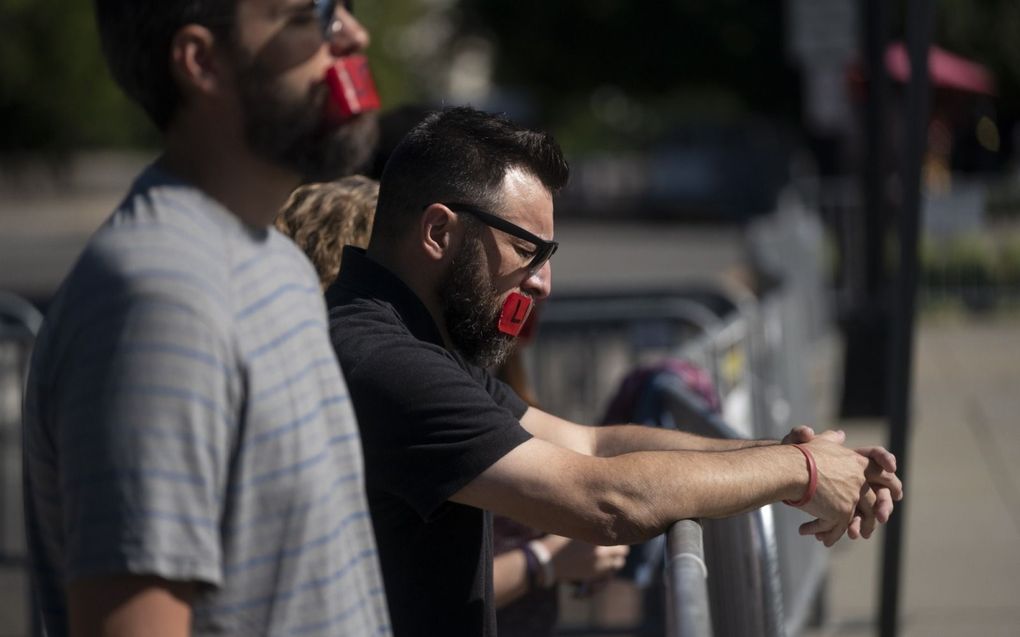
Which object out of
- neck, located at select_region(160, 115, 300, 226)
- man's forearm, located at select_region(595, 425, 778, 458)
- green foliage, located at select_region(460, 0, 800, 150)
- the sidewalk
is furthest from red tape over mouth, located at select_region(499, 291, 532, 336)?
green foliage, located at select_region(460, 0, 800, 150)

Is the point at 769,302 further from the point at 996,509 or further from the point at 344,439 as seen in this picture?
the point at 344,439

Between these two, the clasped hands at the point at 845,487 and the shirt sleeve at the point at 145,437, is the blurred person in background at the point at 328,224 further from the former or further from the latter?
the shirt sleeve at the point at 145,437

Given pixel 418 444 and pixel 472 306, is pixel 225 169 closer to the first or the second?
pixel 418 444

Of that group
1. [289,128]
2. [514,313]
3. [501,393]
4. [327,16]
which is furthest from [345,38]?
[501,393]

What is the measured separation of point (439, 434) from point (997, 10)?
30.8 metres

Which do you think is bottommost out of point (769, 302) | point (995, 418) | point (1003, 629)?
point (995, 418)

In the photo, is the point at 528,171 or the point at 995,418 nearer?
the point at 528,171

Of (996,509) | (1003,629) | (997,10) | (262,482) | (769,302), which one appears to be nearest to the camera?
(262,482)

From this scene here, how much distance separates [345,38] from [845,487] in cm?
127

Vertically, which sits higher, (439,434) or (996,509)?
(439,434)

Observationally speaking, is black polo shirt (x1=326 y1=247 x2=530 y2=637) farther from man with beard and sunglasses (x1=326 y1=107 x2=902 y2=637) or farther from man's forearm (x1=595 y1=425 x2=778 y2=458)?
man's forearm (x1=595 y1=425 x2=778 y2=458)

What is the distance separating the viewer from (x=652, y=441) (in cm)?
293

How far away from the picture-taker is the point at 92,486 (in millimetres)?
1583

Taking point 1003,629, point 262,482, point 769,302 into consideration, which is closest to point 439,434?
point 262,482
